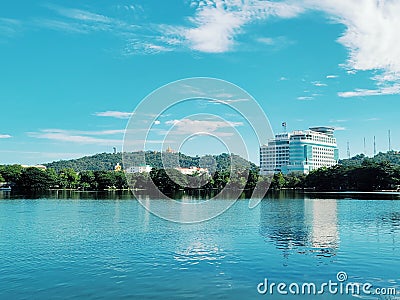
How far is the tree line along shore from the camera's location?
317 ft

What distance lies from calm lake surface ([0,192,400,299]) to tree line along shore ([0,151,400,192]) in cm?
5792

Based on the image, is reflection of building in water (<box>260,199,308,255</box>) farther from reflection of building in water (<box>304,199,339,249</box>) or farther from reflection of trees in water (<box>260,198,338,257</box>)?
reflection of building in water (<box>304,199,339,249</box>)

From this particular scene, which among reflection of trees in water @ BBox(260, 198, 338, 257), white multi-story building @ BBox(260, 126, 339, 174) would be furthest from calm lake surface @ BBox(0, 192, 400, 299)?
white multi-story building @ BBox(260, 126, 339, 174)

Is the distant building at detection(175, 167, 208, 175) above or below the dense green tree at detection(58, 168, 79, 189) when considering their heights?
above

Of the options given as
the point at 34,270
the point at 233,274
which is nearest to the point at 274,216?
the point at 233,274

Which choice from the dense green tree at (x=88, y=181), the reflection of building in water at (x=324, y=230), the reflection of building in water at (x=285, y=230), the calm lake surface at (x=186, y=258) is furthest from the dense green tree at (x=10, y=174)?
the reflection of building in water at (x=324, y=230)

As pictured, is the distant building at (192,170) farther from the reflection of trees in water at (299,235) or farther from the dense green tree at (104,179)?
the reflection of trees in water at (299,235)

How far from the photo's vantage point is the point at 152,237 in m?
25.6

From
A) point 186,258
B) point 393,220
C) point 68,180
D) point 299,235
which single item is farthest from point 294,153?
point 186,258

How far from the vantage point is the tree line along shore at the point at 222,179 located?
96.6 m

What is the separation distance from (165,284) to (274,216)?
78.3ft

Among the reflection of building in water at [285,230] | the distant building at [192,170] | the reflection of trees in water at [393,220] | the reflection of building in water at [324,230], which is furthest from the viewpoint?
the distant building at [192,170]

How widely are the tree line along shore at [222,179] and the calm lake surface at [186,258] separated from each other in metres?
57.9

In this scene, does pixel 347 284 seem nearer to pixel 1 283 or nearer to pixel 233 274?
pixel 233 274
